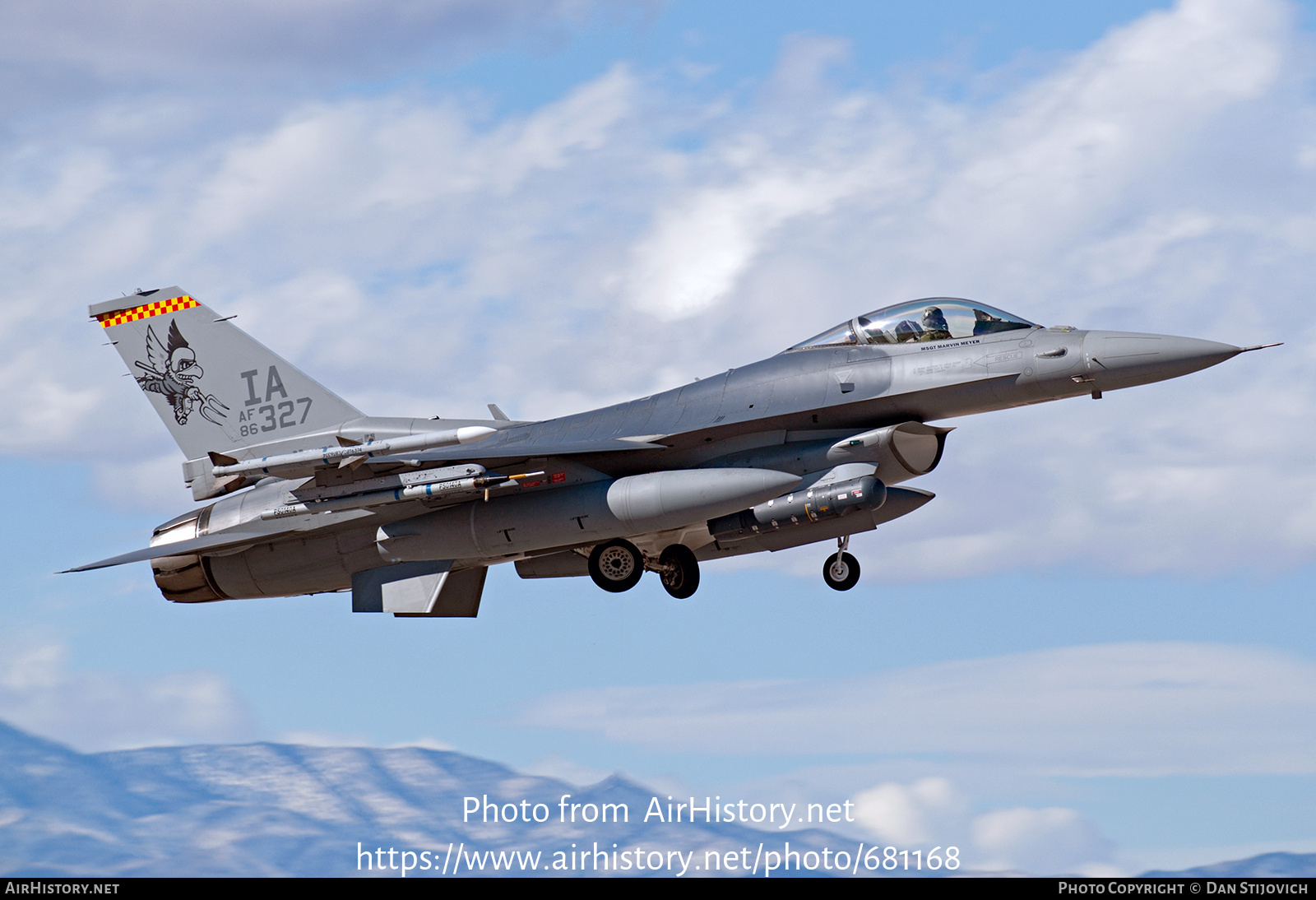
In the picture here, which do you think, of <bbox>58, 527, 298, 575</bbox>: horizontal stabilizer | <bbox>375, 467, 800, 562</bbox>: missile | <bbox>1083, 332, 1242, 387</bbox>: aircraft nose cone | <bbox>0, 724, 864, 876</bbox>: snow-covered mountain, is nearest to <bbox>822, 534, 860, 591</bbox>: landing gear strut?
<bbox>375, 467, 800, 562</bbox>: missile

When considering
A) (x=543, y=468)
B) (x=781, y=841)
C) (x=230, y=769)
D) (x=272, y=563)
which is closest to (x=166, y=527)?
(x=272, y=563)

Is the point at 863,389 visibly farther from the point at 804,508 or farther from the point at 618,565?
the point at 618,565

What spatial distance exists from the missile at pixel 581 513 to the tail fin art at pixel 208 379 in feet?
10.1

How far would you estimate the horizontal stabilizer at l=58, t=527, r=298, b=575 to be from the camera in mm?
18969

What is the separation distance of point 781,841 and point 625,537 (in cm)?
13884

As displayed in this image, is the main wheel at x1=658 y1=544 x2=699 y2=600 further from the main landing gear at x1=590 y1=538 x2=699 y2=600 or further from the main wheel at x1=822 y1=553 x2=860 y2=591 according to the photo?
the main wheel at x1=822 y1=553 x2=860 y2=591

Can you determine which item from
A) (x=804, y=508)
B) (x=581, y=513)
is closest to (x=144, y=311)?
(x=581, y=513)

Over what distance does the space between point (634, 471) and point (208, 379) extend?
24.0 feet

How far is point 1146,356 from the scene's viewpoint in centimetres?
1606

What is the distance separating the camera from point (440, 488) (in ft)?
57.2

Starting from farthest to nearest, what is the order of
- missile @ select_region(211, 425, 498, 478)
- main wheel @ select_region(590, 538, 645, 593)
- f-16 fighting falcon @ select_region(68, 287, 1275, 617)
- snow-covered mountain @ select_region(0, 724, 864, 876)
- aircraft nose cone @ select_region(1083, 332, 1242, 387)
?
snow-covered mountain @ select_region(0, 724, 864, 876), main wheel @ select_region(590, 538, 645, 593), f-16 fighting falcon @ select_region(68, 287, 1275, 617), missile @ select_region(211, 425, 498, 478), aircraft nose cone @ select_region(1083, 332, 1242, 387)

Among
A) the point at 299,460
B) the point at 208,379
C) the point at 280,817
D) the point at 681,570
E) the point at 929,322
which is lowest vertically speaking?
the point at 681,570

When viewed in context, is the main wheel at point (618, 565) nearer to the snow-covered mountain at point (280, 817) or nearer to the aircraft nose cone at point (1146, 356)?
the aircraft nose cone at point (1146, 356)

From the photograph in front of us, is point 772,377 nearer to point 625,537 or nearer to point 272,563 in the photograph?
point 625,537
